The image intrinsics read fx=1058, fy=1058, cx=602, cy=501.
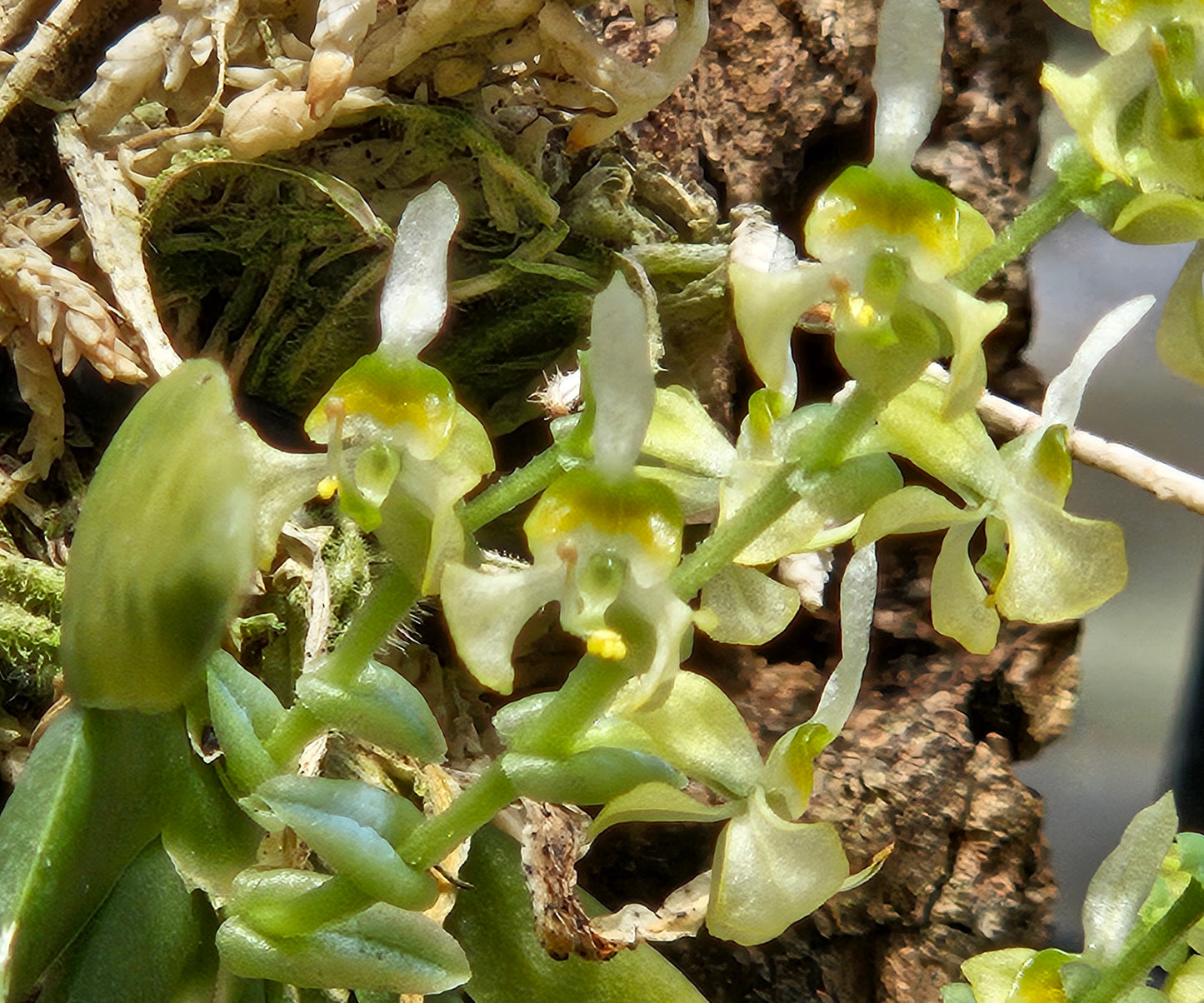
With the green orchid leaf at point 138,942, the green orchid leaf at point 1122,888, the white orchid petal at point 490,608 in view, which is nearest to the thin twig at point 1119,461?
the green orchid leaf at point 1122,888

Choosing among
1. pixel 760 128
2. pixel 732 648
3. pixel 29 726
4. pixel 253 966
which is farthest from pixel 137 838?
pixel 760 128

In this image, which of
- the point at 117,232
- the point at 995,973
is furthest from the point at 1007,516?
the point at 117,232

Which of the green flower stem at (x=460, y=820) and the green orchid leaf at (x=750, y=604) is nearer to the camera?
the green flower stem at (x=460, y=820)

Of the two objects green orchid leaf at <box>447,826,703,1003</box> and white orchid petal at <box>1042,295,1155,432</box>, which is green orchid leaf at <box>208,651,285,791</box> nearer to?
green orchid leaf at <box>447,826,703,1003</box>

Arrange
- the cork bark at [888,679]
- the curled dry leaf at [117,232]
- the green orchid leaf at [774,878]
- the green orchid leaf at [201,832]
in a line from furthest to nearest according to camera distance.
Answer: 1. the cork bark at [888,679]
2. the curled dry leaf at [117,232]
3. the green orchid leaf at [201,832]
4. the green orchid leaf at [774,878]

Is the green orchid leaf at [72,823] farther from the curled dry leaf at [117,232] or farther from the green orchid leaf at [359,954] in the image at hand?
the curled dry leaf at [117,232]

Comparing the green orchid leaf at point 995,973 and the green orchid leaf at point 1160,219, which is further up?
the green orchid leaf at point 1160,219
